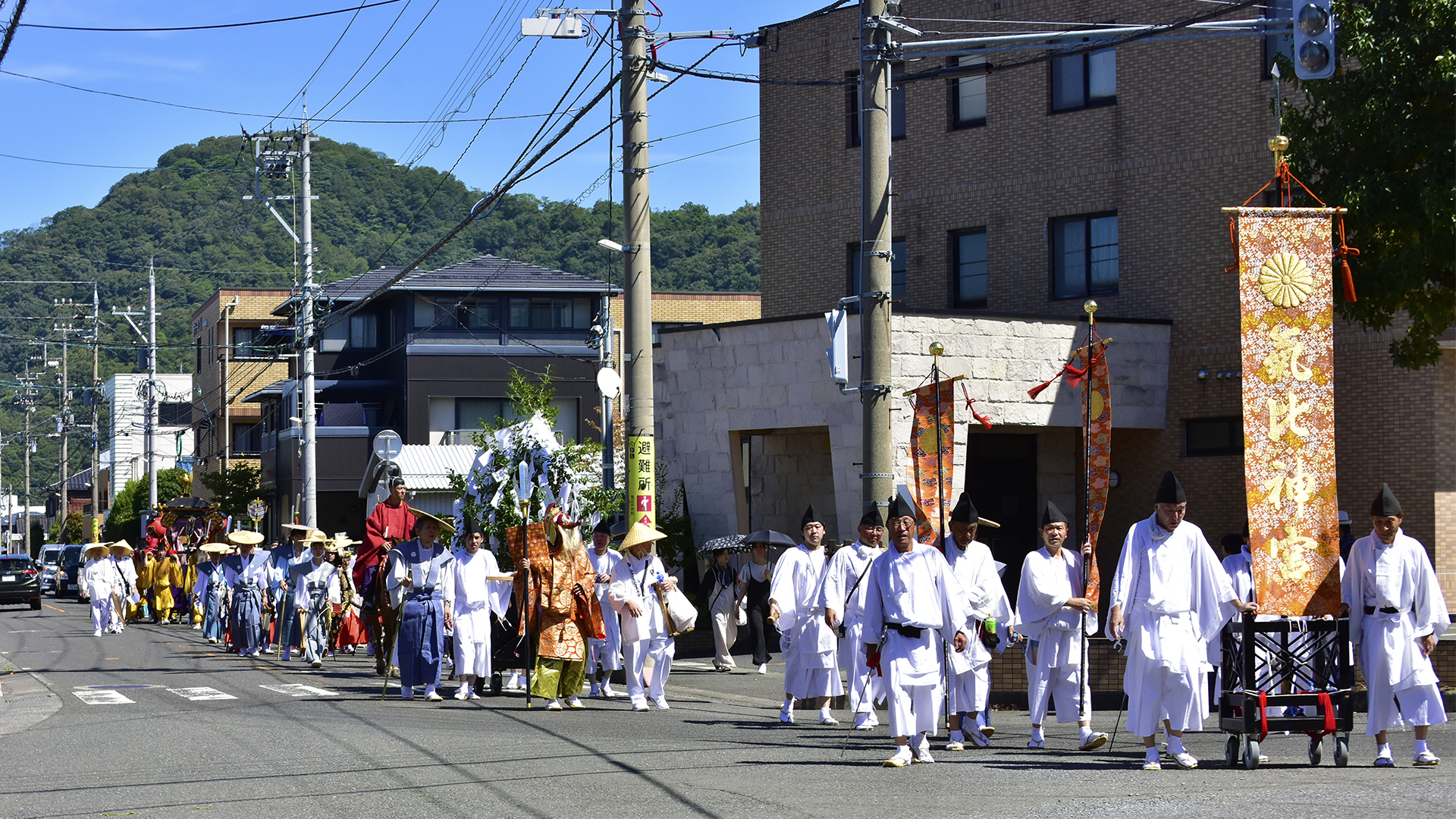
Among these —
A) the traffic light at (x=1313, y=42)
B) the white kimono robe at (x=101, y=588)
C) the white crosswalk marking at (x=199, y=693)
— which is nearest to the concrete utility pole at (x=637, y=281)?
the white crosswalk marking at (x=199, y=693)

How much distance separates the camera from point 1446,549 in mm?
23297

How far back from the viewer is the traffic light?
40.6ft

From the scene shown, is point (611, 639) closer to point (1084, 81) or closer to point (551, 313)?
point (1084, 81)

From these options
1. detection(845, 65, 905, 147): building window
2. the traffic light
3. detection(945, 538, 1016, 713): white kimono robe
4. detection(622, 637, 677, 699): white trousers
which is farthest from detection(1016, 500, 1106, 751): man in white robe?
detection(845, 65, 905, 147): building window

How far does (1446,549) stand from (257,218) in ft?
180

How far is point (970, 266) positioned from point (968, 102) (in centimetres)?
306

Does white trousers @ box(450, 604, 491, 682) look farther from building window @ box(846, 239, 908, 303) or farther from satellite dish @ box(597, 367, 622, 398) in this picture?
building window @ box(846, 239, 908, 303)

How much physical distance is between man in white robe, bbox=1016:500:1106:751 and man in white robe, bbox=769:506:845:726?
2.12 m

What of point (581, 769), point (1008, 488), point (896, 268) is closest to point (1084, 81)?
point (896, 268)

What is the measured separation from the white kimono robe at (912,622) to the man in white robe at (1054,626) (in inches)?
48.9

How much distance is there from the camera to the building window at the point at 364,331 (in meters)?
51.9

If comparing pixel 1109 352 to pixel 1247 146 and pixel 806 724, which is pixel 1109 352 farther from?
pixel 806 724

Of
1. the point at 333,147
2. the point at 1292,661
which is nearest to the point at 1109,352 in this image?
the point at 1292,661

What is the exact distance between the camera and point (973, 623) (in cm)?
1304
